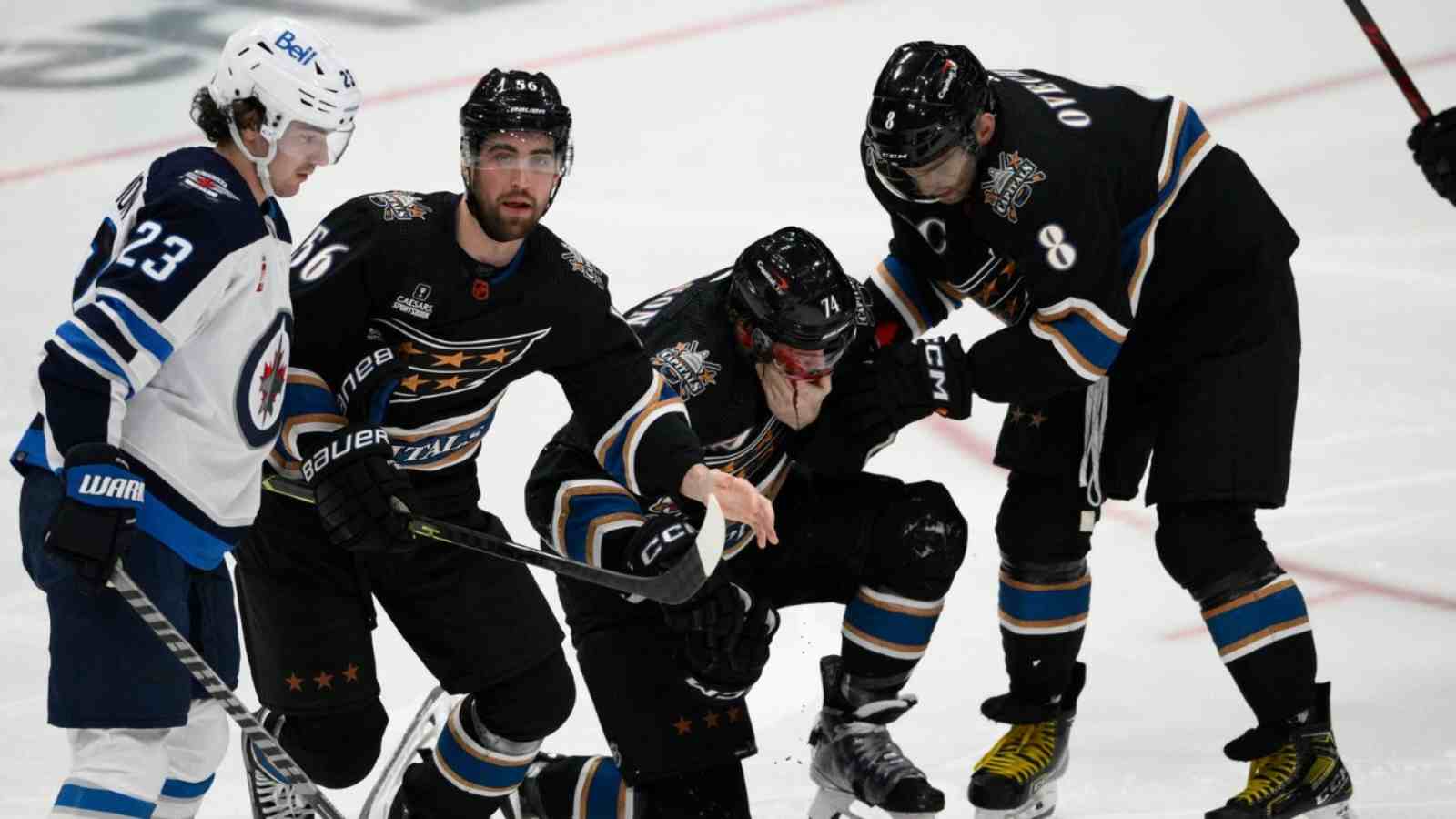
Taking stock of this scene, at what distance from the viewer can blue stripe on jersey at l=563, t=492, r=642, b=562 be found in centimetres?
342

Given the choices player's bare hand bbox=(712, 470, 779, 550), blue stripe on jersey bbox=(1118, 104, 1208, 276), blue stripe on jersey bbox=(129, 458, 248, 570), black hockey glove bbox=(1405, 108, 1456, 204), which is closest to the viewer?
blue stripe on jersey bbox=(129, 458, 248, 570)

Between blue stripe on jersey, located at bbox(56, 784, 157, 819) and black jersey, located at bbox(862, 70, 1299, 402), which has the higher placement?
black jersey, located at bbox(862, 70, 1299, 402)

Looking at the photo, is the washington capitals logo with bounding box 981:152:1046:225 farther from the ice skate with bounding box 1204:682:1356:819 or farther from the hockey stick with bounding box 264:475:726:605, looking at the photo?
the ice skate with bounding box 1204:682:1356:819

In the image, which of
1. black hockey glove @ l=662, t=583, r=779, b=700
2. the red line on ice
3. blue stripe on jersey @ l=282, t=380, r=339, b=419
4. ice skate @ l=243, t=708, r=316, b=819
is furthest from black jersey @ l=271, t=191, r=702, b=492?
the red line on ice

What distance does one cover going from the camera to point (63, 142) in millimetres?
6832

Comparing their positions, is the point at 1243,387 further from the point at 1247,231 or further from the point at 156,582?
the point at 156,582

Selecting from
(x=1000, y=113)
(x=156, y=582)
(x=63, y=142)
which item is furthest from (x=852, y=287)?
(x=63, y=142)

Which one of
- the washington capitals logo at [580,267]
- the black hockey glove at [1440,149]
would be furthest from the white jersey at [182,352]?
the black hockey glove at [1440,149]

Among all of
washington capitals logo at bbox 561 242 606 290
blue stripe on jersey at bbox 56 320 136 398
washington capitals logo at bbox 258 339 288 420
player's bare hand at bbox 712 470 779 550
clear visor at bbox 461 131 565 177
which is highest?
clear visor at bbox 461 131 565 177

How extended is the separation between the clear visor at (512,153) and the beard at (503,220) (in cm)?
5

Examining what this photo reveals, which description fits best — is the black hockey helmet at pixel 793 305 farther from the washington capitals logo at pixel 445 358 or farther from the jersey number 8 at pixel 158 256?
the jersey number 8 at pixel 158 256

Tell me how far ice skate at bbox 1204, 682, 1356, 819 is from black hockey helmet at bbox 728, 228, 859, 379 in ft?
3.26

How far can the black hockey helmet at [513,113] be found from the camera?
125 inches

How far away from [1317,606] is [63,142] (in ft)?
14.7
